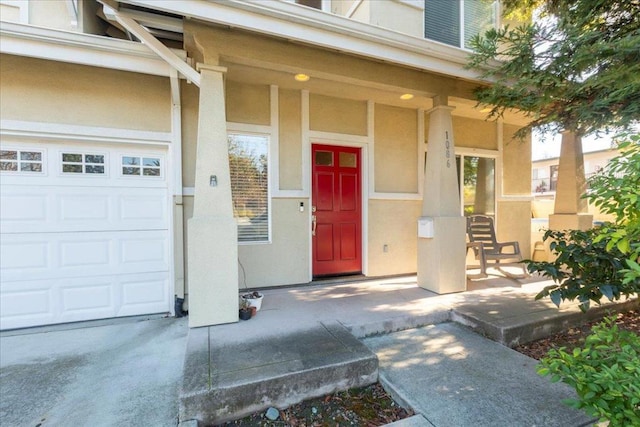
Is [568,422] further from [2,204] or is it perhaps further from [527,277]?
[2,204]

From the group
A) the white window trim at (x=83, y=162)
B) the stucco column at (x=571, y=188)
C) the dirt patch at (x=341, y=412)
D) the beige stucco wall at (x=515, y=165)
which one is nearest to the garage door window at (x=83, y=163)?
the white window trim at (x=83, y=162)

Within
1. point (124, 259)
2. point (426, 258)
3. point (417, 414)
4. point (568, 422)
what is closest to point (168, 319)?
point (124, 259)

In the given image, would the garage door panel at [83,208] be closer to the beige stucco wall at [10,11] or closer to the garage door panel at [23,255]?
the garage door panel at [23,255]

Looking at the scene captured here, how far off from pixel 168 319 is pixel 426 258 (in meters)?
3.51

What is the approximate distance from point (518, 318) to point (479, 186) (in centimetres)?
340

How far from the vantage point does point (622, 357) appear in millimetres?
1345

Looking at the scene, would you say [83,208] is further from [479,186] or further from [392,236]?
[479,186]

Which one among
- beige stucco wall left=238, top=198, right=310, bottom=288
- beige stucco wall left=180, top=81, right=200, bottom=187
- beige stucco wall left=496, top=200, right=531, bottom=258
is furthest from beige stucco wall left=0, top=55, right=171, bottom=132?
beige stucco wall left=496, top=200, right=531, bottom=258

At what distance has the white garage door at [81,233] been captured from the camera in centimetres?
338

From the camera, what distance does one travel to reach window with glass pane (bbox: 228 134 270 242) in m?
4.18

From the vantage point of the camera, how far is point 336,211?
4707 millimetres

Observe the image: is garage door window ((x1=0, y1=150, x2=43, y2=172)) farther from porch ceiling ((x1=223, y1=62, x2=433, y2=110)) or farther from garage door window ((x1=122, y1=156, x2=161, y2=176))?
porch ceiling ((x1=223, y1=62, x2=433, y2=110))

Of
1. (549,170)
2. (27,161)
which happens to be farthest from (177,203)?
(549,170)

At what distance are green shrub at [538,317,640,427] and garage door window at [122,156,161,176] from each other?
4.30 metres
